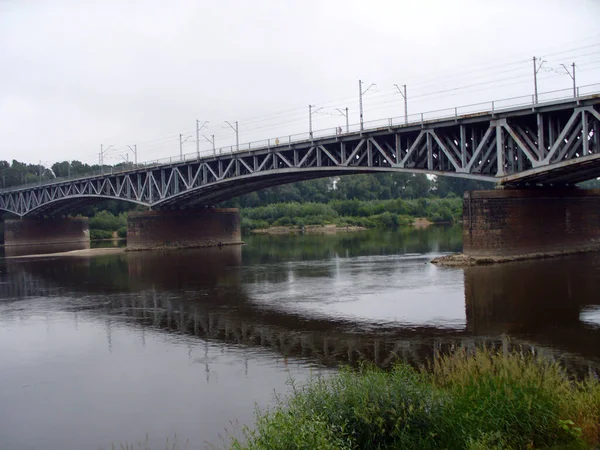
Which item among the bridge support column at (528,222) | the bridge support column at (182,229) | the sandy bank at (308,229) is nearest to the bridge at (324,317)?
the bridge support column at (528,222)

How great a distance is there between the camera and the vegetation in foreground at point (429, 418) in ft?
29.7

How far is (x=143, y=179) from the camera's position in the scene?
8069 centimetres

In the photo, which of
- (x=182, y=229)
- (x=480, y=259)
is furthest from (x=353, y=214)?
(x=480, y=259)

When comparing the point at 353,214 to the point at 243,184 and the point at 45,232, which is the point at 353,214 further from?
the point at 243,184

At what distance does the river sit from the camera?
13.8 metres

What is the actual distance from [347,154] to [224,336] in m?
36.1

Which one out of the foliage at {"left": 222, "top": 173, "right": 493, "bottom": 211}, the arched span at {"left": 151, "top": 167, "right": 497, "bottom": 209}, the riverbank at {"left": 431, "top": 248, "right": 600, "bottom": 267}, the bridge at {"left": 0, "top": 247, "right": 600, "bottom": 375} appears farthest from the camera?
the foliage at {"left": 222, "top": 173, "right": 493, "bottom": 211}

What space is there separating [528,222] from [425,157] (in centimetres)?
1025

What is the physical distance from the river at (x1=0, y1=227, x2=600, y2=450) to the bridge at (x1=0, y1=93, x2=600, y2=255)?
6434mm

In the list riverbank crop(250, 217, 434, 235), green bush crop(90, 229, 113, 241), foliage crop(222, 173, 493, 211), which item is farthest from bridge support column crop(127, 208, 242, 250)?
foliage crop(222, 173, 493, 211)

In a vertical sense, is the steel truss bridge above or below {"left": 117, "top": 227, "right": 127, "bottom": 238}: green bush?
above

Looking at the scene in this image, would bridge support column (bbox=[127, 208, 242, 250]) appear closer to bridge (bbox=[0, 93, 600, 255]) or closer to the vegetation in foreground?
bridge (bbox=[0, 93, 600, 255])

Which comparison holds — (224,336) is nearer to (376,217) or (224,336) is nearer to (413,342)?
(413,342)

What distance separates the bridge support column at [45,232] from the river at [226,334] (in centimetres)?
6474
